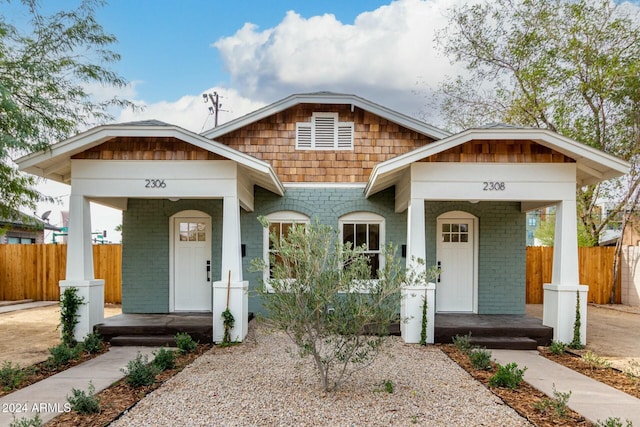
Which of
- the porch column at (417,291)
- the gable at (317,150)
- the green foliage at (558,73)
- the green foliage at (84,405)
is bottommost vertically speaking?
the green foliage at (84,405)

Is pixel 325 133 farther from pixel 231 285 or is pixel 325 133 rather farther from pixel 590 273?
pixel 590 273

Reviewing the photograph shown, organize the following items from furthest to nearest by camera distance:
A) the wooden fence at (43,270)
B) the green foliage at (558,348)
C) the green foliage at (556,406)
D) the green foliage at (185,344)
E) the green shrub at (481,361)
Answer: the wooden fence at (43,270) → the green foliage at (558,348) → the green foliage at (185,344) → the green shrub at (481,361) → the green foliage at (556,406)

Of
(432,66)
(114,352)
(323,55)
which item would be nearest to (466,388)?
(114,352)

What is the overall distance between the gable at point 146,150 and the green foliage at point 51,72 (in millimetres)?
1095

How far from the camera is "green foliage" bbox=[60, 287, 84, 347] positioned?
24.0ft

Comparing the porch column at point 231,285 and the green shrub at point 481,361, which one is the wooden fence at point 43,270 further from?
the green shrub at point 481,361

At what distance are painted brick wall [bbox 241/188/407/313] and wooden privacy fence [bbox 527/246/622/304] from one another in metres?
7.24

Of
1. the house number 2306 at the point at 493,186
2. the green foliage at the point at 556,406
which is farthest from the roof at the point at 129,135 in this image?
the green foliage at the point at 556,406

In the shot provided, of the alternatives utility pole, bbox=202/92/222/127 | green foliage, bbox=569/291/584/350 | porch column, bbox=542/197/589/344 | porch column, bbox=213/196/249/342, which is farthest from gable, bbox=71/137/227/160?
utility pole, bbox=202/92/222/127

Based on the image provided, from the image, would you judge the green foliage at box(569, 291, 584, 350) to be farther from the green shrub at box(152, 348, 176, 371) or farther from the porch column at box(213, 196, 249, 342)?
the green shrub at box(152, 348, 176, 371)

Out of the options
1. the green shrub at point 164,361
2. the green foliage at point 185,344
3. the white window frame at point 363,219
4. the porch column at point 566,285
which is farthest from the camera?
the white window frame at point 363,219

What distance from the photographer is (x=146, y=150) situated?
7.71 m

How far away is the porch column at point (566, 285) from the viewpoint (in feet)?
24.6

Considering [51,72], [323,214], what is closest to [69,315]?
[51,72]
